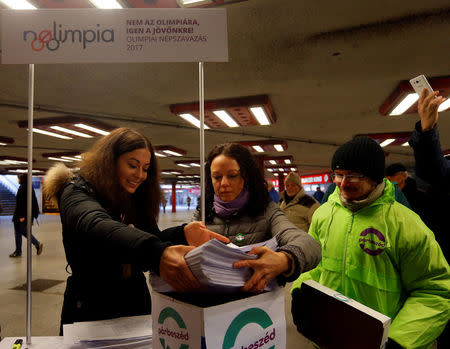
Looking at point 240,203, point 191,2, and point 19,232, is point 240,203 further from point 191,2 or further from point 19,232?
point 19,232

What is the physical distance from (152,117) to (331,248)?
498cm

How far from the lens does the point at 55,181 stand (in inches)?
36.4

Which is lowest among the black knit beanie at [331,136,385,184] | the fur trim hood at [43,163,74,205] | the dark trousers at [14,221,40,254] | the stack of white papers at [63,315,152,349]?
the dark trousers at [14,221,40,254]

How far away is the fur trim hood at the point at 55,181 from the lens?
3.00ft

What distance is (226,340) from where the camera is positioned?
513mm

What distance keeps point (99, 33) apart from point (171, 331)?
100 centimetres

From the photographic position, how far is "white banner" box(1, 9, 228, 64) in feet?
3.21

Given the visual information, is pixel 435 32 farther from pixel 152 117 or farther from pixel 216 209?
pixel 152 117

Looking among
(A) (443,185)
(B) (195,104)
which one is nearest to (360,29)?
(A) (443,185)

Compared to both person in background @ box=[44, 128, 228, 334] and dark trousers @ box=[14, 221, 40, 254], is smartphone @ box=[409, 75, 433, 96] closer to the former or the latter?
person in background @ box=[44, 128, 228, 334]

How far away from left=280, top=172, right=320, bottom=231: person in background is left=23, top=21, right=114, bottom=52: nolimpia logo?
10.2ft

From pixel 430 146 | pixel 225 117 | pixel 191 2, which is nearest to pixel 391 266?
pixel 430 146

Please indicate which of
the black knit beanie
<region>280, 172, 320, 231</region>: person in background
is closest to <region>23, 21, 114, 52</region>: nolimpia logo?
the black knit beanie

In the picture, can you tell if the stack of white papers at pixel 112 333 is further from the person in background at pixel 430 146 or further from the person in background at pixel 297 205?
the person in background at pixel 297 205
